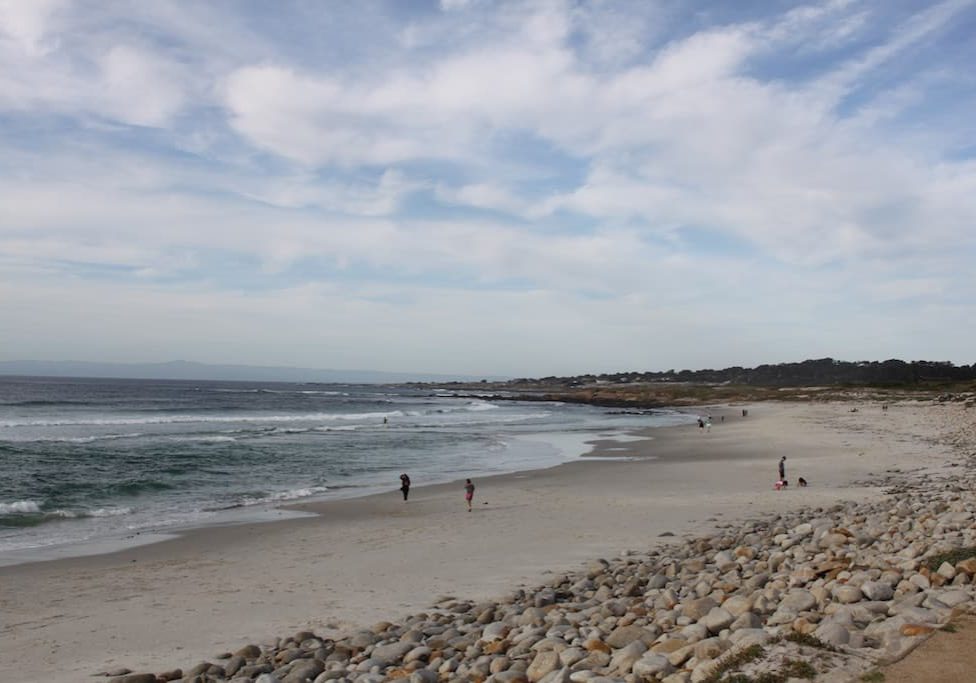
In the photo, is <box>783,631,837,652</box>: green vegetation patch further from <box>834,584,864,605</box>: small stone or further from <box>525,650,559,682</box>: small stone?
<box>525,650,559,682</box>: small stone

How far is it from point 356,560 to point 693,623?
300 inches

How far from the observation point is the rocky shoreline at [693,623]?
5.60 metres

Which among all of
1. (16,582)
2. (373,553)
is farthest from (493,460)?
(16,582)

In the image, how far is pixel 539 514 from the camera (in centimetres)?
1741

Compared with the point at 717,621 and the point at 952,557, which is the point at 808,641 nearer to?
the point at 717,621

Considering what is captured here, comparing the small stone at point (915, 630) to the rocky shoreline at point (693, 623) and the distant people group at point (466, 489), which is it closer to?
the rocky shoreline at point (693, 623)

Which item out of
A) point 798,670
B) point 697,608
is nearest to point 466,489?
point 697,608

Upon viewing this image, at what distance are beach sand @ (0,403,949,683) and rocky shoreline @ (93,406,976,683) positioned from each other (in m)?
0.88

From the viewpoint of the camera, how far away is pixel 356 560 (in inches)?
515

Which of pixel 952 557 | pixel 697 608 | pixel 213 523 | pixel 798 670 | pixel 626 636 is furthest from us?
pixel 213 523

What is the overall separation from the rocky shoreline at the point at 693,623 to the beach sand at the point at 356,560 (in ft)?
2.89

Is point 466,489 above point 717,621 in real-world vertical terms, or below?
below

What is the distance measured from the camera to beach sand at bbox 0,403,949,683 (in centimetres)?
914

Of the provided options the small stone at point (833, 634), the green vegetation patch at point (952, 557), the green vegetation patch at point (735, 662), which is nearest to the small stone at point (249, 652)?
the green vegetation patch at point (735, 662)
